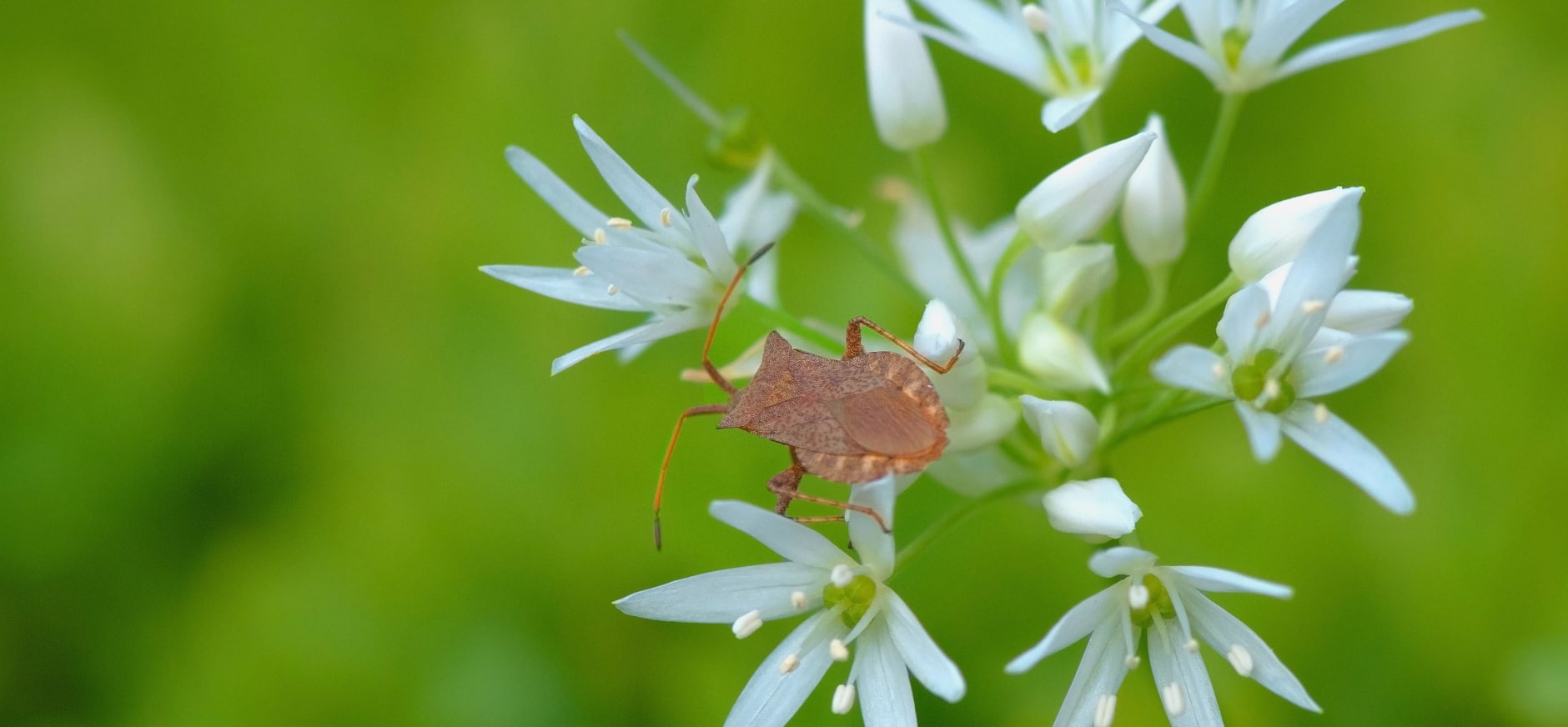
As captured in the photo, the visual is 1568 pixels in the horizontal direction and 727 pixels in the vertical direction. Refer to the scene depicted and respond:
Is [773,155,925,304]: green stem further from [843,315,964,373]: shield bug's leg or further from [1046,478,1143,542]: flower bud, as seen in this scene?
[1046,478,1143,542]: flower bud

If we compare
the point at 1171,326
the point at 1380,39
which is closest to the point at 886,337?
the point at 1171,326

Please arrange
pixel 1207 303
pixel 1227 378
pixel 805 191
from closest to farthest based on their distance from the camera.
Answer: pixel 1227 378 → pixel 1207 303 → pixel 805 191

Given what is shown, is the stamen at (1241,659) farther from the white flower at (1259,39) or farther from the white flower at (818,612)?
the white flower at (1259,39)

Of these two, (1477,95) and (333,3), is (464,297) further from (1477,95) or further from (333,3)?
(1477,95)

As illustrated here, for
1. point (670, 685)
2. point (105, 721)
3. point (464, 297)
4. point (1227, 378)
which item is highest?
point (1227, 378)

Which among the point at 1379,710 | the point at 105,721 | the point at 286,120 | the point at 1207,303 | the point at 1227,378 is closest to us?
the point at 1227,378

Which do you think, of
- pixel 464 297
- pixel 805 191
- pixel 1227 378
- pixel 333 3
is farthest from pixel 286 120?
pixel 1227 378

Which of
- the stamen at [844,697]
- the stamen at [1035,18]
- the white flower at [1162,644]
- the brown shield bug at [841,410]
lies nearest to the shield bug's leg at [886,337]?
the brown shield bug at [841,410]

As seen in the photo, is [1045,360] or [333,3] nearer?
[1045,360]
